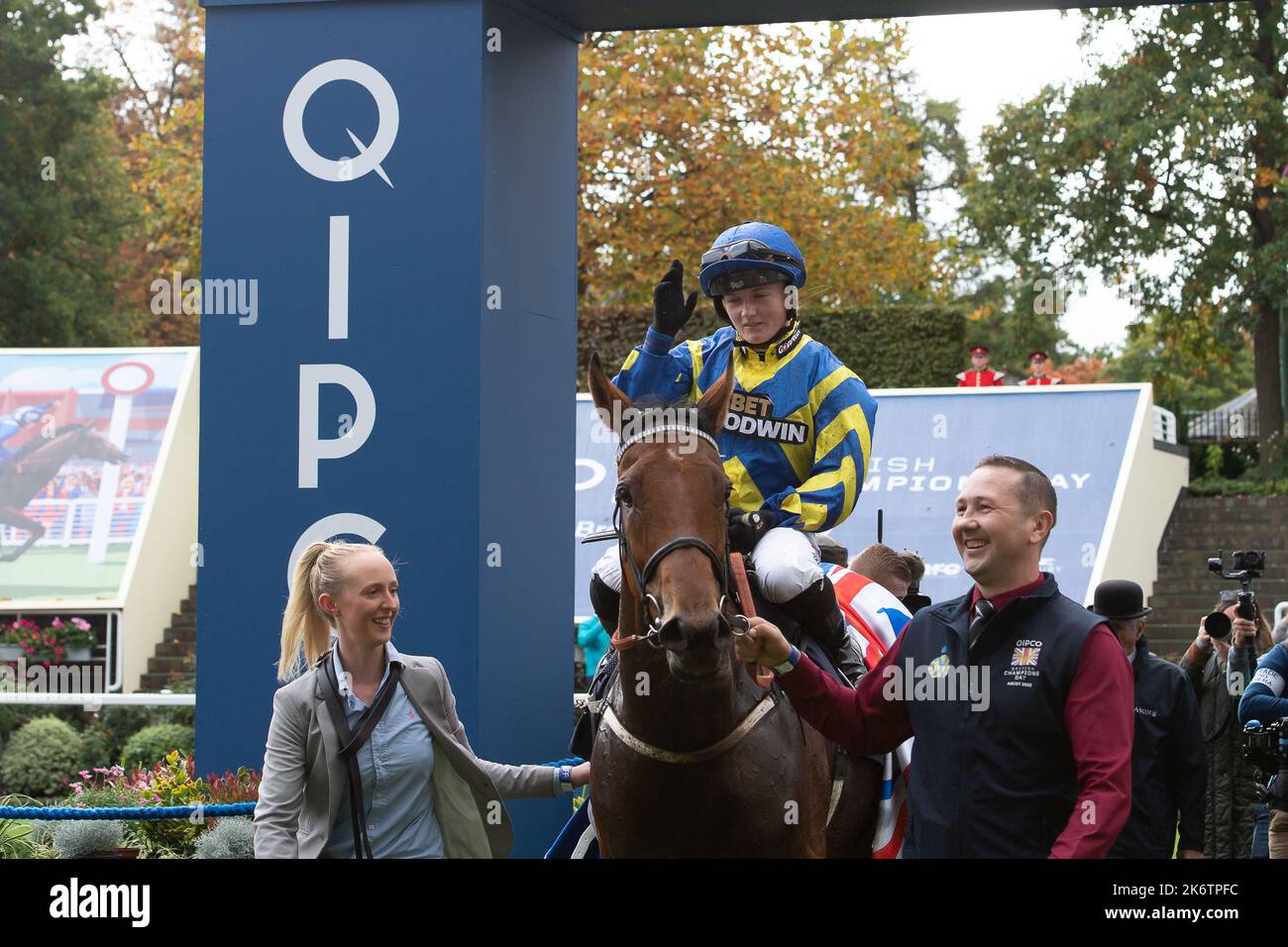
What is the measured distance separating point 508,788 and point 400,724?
648mm

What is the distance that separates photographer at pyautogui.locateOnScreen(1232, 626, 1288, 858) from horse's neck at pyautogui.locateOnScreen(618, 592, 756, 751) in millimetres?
3369

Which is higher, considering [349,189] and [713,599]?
[349,189]

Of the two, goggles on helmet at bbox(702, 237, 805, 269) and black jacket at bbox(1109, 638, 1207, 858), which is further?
black jacket at bbox(1109, 638, 1207, 858)

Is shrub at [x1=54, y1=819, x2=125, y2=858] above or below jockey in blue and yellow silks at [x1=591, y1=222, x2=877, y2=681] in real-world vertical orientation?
below

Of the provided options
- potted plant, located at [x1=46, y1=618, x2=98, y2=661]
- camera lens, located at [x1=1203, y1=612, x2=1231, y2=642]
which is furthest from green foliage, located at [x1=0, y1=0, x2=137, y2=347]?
camera lens, located at [x1=1203, y1=612, x2=1231, y2=642]

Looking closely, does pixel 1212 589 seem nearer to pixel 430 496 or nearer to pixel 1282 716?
pixel 1282 716

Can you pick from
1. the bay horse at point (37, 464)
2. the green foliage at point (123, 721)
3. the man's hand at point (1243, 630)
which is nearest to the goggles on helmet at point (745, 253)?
the man's hand at point (1243, 630)

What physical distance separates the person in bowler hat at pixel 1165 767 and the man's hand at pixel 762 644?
247 centimetres

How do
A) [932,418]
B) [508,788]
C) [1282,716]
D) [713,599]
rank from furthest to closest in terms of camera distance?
[932,418] < [1282,716] < [508,788] < [713,599]

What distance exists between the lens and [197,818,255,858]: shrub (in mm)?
5316

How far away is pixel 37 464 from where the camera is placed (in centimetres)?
1611

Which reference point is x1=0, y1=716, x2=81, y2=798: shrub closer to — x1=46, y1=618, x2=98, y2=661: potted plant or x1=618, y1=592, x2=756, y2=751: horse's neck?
x1=46, y1=618, x2=98, y2=661: potted plant

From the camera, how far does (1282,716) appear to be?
624cm

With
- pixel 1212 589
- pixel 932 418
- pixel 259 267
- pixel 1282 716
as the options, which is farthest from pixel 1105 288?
pixel 259 267
